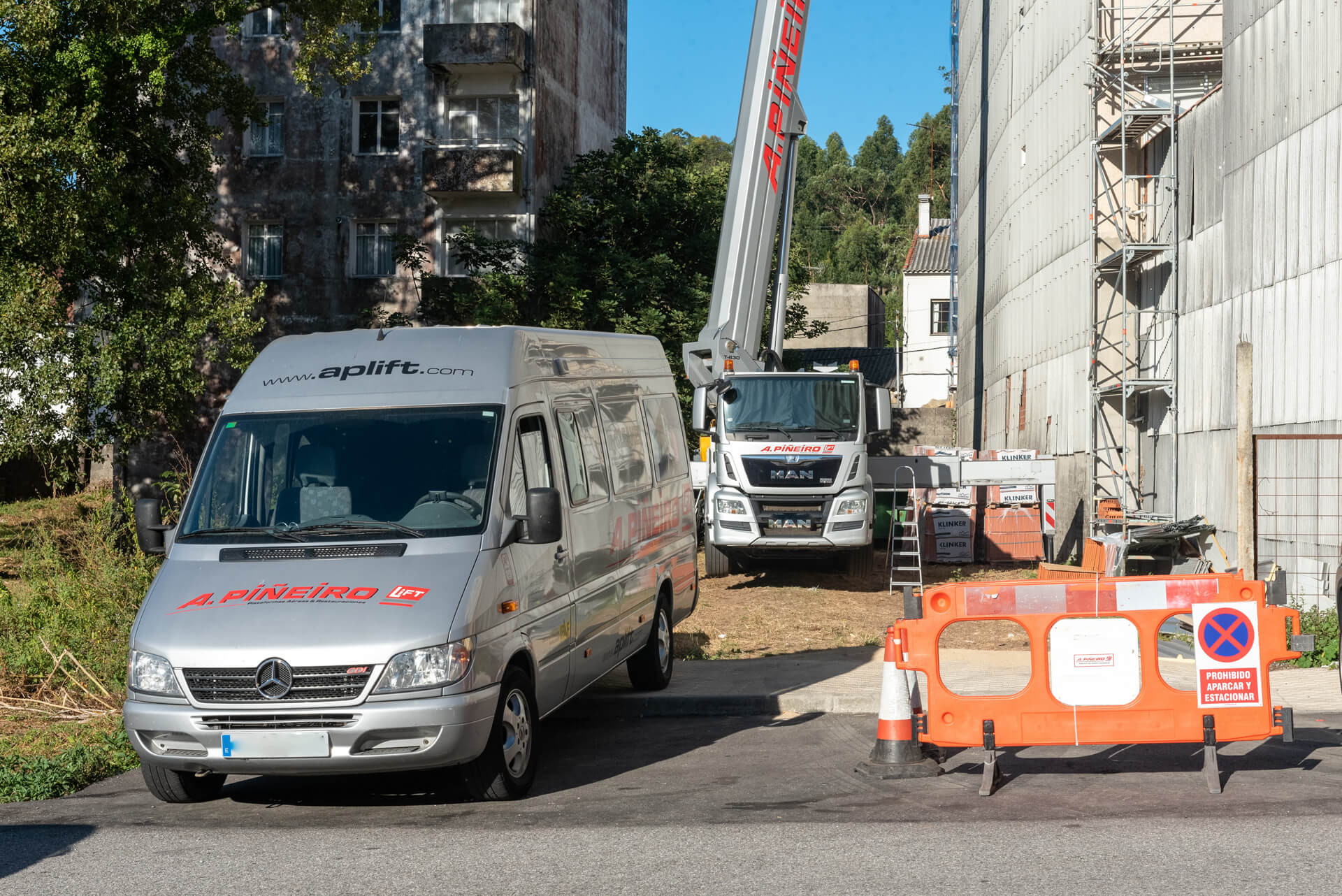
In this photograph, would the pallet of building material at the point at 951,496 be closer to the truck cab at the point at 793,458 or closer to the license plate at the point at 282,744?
the truck cab at the point at 793,458

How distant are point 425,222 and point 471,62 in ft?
13.1

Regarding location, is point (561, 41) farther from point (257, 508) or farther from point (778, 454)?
point (257, 508)

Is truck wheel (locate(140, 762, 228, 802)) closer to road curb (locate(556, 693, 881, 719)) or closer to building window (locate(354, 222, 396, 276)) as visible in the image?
road curb (locate(556, 693, 881, 719))

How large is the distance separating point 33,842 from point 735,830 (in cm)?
350

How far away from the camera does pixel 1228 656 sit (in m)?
7.47

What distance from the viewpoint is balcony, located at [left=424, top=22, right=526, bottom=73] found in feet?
106

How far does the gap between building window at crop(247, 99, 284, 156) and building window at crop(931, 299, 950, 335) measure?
40.1 meters

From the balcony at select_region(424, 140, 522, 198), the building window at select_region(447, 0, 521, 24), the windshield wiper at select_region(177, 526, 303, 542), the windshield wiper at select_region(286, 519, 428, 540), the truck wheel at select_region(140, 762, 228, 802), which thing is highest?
the building window at select_region(447, 0, 521, 24)

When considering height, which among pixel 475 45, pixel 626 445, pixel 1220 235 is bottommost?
pixel 626 445

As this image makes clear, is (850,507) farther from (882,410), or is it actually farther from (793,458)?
(882,410)

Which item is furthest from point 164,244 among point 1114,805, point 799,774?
point 1114,805

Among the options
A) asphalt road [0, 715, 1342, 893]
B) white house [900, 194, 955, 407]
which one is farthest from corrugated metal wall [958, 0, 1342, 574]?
white house [900, 194, 955, 407]

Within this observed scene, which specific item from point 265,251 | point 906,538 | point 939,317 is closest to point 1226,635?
point 906,538

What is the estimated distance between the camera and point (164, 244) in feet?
80.8
